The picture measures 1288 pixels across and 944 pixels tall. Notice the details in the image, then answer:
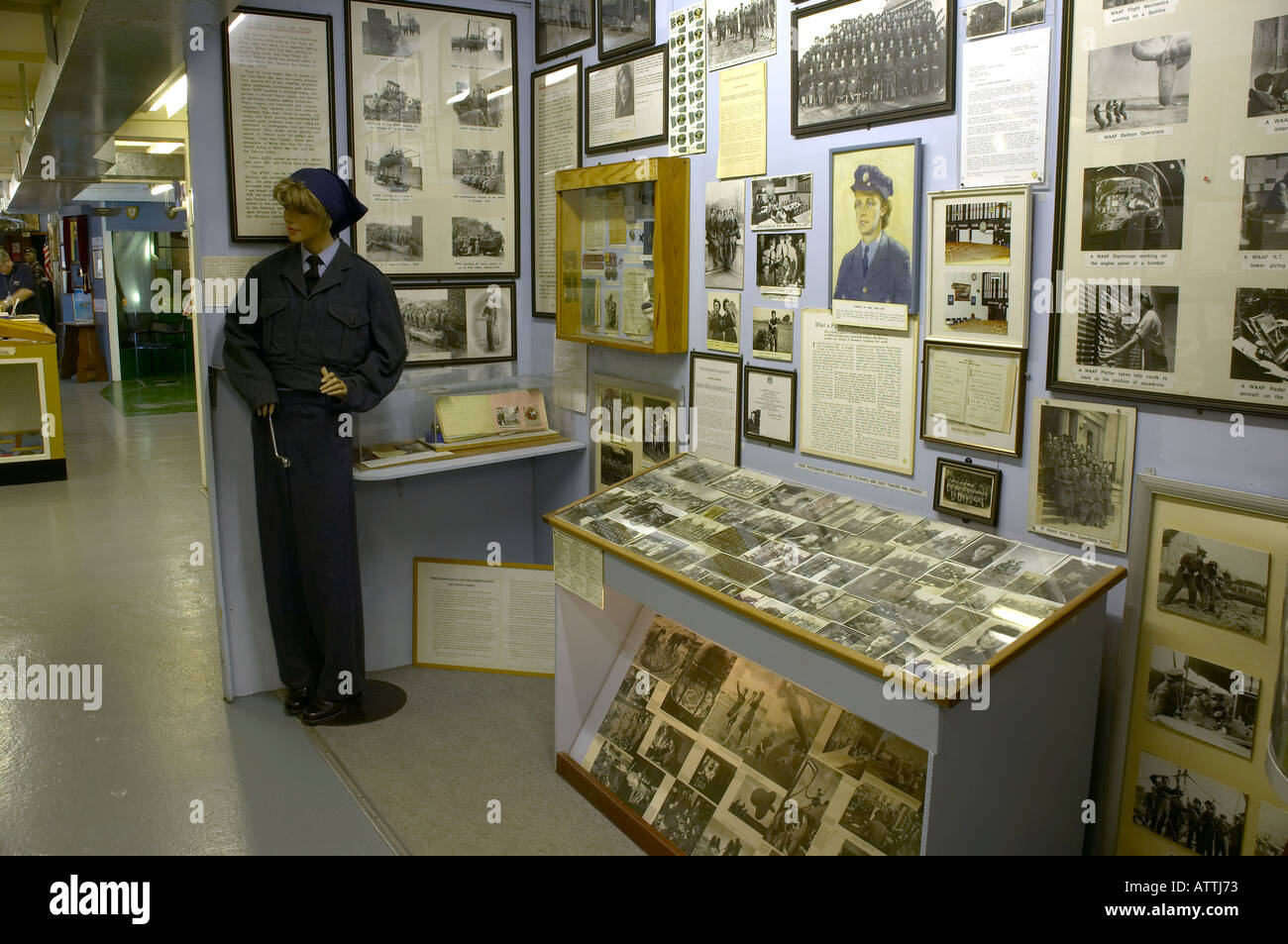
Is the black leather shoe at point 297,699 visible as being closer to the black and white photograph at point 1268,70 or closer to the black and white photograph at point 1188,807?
the black and white photograph at point 1188,807

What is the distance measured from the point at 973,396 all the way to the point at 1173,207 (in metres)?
0.66

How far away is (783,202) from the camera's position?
3199mm

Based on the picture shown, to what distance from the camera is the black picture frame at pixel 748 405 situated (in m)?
3.27

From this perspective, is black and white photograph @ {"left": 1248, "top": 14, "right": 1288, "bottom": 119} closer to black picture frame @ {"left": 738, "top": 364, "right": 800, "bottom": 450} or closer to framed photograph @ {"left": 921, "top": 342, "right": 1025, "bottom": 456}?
framed photograph @ {"left": 921, "top": 342, "right": 1025, "bottom": 456}

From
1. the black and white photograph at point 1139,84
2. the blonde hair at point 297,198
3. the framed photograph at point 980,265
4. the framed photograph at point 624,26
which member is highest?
the framed photograph at point 624,26

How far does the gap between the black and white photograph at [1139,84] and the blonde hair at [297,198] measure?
2.59m

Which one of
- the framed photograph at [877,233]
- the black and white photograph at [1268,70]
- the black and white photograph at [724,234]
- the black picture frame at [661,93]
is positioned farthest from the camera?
the black picture frame at [661,93]

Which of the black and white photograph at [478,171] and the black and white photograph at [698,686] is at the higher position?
the black and white photograph at [478,171]

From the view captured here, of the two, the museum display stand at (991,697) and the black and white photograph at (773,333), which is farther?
the black and white photograph at (773,333)

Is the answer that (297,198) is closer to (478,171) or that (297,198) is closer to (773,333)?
(478,171)

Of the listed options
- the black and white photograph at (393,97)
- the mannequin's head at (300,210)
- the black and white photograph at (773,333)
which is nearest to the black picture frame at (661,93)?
the black and white photograph at (393,97)

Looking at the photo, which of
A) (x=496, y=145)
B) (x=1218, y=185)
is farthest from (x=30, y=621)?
(x=1218, y=185)

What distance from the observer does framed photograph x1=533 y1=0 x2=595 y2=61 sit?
4.05 metres

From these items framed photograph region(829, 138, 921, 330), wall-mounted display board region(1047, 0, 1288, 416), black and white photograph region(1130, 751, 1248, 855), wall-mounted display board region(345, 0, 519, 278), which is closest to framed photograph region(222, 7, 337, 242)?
wall-mounted display board region(345, 0, 519, 278)
